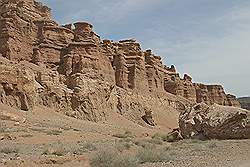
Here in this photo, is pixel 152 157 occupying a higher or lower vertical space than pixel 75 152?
lower

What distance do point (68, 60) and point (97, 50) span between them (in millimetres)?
6125

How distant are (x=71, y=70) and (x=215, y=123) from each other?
104ft

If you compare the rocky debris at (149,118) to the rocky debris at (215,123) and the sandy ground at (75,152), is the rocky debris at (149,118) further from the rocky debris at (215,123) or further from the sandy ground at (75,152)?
the rocky debris at (215,123)

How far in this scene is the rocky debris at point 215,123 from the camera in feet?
72.8

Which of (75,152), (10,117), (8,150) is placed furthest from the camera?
(10,117)

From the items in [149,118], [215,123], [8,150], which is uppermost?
[149,118]

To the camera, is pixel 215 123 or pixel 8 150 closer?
pixel 8 150

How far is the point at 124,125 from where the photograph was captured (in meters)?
49.1

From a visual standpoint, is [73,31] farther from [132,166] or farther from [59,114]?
[132,166]

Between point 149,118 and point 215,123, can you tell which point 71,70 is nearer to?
point 149,118

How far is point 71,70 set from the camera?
5197 cm

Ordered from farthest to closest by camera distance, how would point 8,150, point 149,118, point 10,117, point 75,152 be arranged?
point 149,118, point 10,117, point 75,152, point 8,150

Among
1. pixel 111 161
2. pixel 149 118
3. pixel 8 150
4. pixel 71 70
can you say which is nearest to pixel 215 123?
pixel 8 150

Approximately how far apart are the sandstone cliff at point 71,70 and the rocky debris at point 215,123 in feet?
53.8
